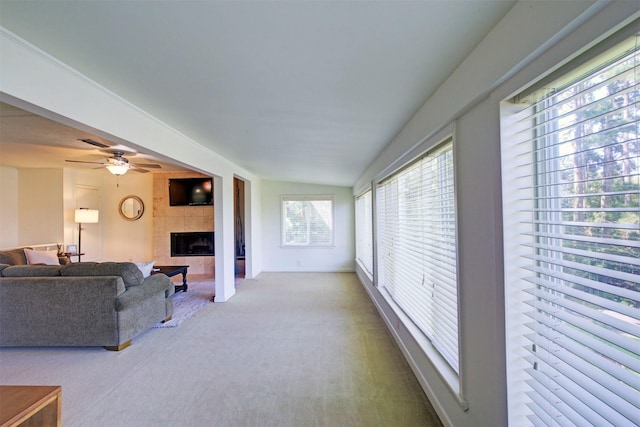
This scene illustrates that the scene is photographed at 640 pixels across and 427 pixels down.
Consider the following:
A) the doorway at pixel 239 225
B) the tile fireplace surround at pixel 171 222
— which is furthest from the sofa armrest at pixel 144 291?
the doorway at pixel 239 225

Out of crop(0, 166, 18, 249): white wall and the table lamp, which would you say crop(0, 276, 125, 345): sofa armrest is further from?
crop(0, 166, 18, 249): white wall

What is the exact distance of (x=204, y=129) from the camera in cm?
295

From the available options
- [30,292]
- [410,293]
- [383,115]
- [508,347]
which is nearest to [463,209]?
[508,347]

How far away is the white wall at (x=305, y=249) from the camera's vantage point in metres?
7.07

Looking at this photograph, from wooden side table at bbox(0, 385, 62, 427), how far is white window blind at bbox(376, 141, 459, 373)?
2344 mm

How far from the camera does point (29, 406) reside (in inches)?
56.1

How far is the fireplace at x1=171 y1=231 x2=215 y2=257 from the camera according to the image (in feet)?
22.4

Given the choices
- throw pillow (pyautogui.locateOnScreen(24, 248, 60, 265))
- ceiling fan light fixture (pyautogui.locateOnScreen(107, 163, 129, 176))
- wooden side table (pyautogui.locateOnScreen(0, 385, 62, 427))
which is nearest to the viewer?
wooden side table (pyautogui.locateOnScreen(0, 385, 62, 427))

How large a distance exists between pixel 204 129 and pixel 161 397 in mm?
2405

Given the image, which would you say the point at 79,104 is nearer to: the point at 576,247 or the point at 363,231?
the point at 576,247

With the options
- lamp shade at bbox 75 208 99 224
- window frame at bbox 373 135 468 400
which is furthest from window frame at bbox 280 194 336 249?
lamp shade at bbox 75 208 99 224

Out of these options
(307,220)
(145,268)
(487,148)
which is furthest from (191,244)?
(487,148)

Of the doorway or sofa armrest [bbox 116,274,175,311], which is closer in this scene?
sofa armrest [bbox 116,274,175,311]

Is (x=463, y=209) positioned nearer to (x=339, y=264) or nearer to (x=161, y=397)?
(x=161, y=397)
